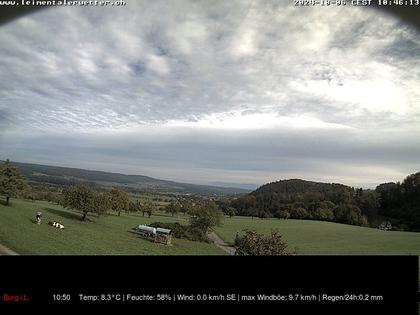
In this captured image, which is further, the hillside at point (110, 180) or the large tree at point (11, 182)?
the hillside at point (110, 180)

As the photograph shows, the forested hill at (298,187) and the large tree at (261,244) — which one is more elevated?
the forested hill at (298,187)

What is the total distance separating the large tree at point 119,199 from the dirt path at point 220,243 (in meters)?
0.81

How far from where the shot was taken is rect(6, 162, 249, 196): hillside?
280 centimetres

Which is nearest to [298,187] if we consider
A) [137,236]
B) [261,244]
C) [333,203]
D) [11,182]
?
[333,203]

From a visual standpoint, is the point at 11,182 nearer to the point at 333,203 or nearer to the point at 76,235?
the point at 76,235

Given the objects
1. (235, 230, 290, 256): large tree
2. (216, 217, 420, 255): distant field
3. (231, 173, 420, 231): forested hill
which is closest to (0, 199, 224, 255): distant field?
(235, 230, 290, 256): large tree

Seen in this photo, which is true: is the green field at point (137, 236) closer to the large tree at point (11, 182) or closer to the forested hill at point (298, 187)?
the large tree at point (11, 182)

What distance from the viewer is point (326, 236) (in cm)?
302

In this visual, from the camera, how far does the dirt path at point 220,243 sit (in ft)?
8.68

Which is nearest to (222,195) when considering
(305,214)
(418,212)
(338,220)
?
(305,214)

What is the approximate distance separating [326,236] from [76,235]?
86.0 inches
